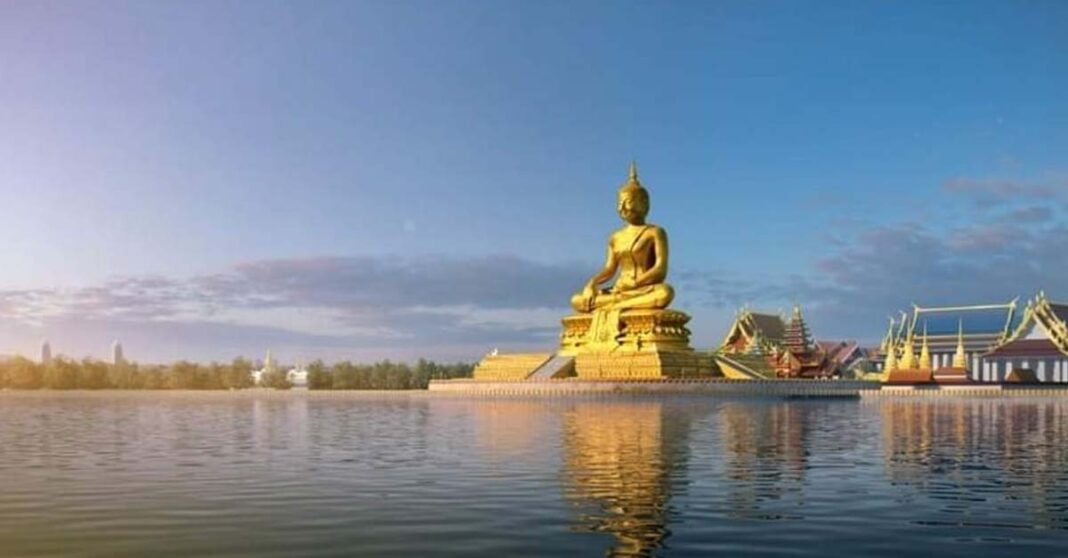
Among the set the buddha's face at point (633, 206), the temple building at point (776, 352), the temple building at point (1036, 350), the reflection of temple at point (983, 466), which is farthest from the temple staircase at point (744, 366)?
the reflection of temple at point (983, 466)

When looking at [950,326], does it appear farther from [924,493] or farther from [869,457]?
[924,493]

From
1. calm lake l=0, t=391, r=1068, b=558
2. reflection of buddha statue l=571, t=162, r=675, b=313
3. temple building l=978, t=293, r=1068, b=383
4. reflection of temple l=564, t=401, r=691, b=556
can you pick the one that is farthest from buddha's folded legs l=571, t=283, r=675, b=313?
calm lake l=0, t=391, r=1068, b=558

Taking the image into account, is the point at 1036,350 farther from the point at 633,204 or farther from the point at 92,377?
the point at 92,377

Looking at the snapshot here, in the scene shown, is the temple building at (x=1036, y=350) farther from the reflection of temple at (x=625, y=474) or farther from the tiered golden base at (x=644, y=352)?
the reflection of temple at (x=625, y=474)

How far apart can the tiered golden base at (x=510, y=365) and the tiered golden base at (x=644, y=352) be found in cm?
198

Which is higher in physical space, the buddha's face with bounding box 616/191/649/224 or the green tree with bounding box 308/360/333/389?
the buddha's face with bounding box 616/191/649/224

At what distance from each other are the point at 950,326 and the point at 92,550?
8707 cm

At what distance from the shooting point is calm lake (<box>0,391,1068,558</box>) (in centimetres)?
1062

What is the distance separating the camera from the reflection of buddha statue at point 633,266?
62375 mm

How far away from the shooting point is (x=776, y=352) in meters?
75.2

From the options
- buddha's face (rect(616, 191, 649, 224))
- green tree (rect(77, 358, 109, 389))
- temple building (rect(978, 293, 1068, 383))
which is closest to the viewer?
buddha's face (rect(616, 191, 649, 224))

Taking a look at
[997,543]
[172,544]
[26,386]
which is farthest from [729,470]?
[26,386]

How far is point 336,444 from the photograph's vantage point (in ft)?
78.8

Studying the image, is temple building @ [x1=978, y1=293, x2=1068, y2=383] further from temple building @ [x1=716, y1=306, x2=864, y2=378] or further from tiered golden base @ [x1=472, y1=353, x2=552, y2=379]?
tiered golden base @ [x1=472, y1=353, x2=552, y2=379]
